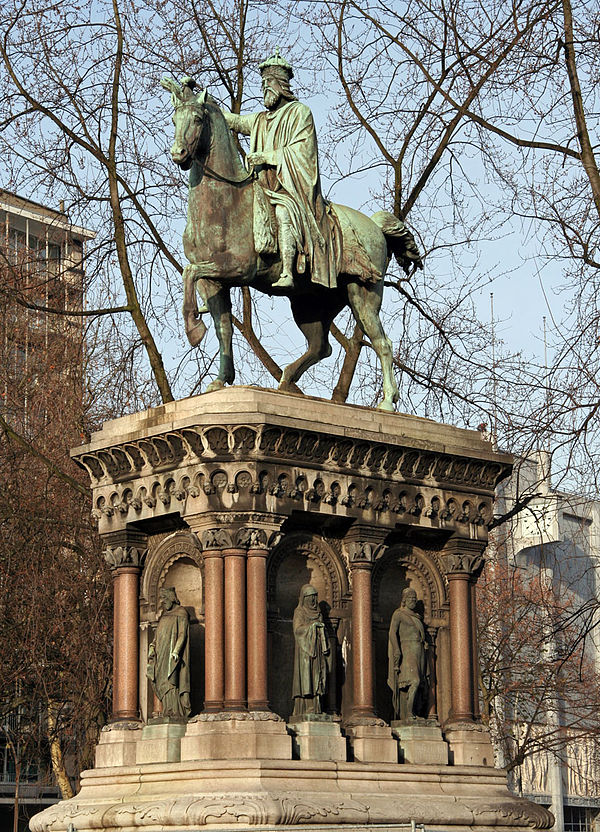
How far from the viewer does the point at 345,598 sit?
18.7m

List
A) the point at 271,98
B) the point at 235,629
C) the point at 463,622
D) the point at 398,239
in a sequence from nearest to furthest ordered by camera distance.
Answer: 1. the point at 235,629
2. the point at 463,622
3. the point at 271,98
4. the point at 398,239

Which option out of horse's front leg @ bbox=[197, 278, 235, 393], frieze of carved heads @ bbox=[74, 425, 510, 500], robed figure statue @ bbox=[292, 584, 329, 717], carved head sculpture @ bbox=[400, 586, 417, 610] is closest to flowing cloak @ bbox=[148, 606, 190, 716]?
robed figure statue @ bbox=[292, 584, 329, 717]

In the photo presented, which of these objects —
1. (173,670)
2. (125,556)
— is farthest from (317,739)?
(125,556)

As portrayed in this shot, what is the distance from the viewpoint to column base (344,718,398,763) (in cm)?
1788

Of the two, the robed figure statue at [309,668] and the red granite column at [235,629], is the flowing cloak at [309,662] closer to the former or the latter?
the robed figure statue at [309,668]

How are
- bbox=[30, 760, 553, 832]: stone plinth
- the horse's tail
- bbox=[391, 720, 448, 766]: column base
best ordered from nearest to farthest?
bbox=[30, 760, 553, 832]: stone plinth
bbox=[391, 720, 448, 766]: column base
the horse's tail

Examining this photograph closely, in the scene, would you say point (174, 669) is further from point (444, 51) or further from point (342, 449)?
point (444, 51)

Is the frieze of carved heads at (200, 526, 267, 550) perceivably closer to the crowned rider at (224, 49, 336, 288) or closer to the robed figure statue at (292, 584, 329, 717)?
the robed figure statue at (292, 584, 329, 717)

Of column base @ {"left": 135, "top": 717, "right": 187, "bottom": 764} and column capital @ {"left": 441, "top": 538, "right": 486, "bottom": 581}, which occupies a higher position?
column capital @ {"left": 441, "top": 538, "right": 486, "bottom": 581}

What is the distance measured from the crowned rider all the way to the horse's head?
1163 mm

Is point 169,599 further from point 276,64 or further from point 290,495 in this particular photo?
point 276,64

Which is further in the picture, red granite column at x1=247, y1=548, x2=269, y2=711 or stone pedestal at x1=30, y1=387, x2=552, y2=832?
red granite column at x1=247, y1=548, x2=269, y2=711

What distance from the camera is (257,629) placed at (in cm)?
1720

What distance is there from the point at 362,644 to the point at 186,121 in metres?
5.97
